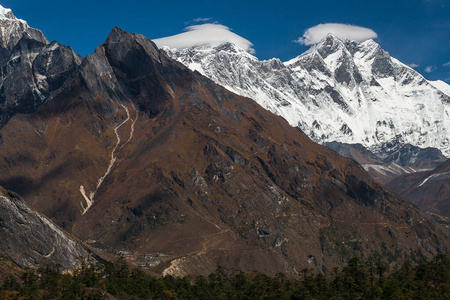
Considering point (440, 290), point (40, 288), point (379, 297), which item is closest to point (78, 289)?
point (40, 288)

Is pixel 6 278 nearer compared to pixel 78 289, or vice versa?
pixel 78 289

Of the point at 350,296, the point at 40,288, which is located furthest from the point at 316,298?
the point at 40,288

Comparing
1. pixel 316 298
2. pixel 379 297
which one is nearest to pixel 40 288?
pixel 316 298

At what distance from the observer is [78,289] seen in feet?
582

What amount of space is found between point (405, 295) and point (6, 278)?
414ft

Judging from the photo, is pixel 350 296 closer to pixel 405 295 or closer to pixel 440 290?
pixel 405 295

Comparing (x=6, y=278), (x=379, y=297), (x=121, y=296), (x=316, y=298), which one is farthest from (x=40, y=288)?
(x=379, y=297)

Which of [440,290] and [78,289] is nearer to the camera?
[78,289]

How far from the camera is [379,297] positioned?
184 metres

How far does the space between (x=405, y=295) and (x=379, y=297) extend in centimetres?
817

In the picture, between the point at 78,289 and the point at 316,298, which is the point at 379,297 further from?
the point at 78,289

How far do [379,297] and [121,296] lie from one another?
275 ft

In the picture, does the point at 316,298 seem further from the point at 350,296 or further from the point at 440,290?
the point at 440,290

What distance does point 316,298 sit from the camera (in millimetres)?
197250
